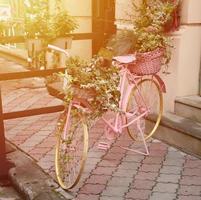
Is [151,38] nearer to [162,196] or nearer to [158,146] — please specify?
[158,146]

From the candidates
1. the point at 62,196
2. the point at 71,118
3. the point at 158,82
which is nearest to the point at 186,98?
the point at 158,82

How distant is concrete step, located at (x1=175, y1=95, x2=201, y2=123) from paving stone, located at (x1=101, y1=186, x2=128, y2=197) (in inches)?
60.8

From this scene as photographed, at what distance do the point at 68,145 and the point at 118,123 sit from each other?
823mm

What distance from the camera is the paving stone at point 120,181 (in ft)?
14.6

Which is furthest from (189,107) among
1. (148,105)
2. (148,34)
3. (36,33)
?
(36,33)

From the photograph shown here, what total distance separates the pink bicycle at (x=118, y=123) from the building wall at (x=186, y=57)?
0.24m

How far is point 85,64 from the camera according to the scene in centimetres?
414

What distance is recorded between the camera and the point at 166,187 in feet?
14.3

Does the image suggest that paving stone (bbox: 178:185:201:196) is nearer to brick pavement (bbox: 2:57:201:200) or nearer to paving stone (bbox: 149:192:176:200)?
brick pavement (bbox: 2:57:201:200)

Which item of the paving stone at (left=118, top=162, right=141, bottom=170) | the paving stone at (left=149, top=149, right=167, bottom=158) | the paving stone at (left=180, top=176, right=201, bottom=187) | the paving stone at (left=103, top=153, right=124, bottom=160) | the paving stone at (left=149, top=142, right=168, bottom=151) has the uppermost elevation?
the paving stone at (left=149, top=142, right=168, bottom=151)

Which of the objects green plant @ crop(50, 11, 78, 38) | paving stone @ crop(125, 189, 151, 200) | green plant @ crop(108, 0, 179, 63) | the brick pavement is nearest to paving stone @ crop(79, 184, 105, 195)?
the brick pavement

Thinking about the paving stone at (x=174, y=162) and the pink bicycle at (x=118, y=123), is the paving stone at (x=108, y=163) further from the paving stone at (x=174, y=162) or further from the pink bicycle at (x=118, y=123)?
the paving stone at (x=174, y=162)

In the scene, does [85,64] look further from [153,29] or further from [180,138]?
[180,138]

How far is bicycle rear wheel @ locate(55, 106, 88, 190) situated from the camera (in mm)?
4148
